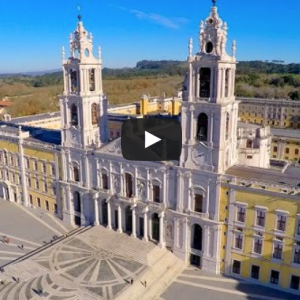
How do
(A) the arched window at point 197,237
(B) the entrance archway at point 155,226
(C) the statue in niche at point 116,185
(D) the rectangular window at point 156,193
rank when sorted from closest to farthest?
(A) the arched window at point 197,237, (D) the rectangular window at point 156,193, (B) the entrance archway at point 155,226, (C) the statue in niche at point 116,185

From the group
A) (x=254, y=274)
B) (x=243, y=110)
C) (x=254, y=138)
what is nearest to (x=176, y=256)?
(x=254, y=274)

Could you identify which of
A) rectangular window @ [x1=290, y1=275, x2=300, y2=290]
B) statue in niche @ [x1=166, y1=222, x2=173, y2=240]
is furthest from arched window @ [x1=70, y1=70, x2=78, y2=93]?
rectangular window @ [x1=290, y1=275, x2=300, y2=290]

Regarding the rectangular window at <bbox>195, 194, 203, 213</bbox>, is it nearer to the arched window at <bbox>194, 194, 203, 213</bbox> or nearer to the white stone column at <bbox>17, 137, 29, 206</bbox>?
the arched window at <bbox>194, 194, 203, 213</bbox>

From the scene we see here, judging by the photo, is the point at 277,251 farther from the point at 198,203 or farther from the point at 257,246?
the point at 198,203

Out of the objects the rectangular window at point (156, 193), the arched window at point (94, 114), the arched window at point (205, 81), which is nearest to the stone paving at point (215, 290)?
the rectangular window at point (156, 193)

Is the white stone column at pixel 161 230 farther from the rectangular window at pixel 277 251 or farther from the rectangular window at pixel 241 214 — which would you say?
the rectangular window at pixel 277 251

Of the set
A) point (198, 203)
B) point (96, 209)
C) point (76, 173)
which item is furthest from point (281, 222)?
point (76, 173)

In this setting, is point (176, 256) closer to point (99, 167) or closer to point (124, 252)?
point (124, 252)
